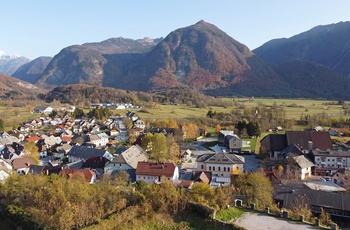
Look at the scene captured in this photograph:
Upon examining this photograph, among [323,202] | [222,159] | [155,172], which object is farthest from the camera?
[222,159]

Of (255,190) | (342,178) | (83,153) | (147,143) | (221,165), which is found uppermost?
(255,190)

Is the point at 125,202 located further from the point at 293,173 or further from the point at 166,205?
the point at 293,173

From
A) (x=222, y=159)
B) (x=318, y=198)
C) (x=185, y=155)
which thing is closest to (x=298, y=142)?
(x=222, y=159)

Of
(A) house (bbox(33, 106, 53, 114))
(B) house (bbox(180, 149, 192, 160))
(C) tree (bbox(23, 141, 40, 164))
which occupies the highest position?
(A) house (bbox(33, 106, 53, 114))

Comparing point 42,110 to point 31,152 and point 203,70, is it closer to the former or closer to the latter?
point 31,152

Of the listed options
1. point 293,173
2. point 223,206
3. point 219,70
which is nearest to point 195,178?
point 293,173

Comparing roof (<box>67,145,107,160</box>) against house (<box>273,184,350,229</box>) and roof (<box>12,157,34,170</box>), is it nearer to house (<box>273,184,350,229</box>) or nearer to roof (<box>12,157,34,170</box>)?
roof (<box>12,157,34,170</box>)

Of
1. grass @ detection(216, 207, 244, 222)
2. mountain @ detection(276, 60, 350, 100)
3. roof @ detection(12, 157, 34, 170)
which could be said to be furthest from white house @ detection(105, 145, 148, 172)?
mountain @ detection(276, 60, 350, 100)

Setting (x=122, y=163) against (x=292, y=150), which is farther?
(x=292, y=150)
